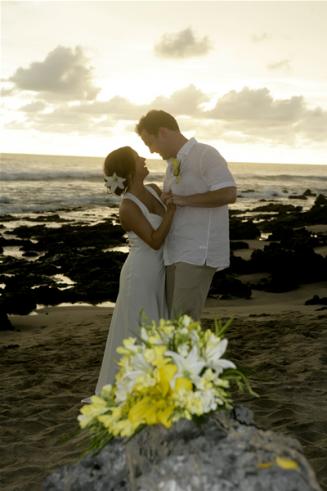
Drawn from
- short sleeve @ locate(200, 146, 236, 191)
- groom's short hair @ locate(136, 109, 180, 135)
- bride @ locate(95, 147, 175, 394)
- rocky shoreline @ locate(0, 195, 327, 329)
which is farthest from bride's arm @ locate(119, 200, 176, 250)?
rocky shoreline @ locate(0, 195, 327, 329)

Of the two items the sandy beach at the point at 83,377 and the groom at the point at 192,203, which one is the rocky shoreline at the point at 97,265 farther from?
the groom at the point at 192,203

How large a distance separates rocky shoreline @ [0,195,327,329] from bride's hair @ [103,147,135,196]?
5734 millimetres

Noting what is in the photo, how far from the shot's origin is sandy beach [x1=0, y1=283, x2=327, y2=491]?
16.2 feet

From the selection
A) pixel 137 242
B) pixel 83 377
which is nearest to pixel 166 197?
pixel 137 242

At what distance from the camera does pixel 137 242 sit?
5.18 meters

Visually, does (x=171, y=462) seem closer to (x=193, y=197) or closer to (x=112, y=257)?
(x=193, y=197)

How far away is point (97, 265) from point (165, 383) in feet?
46.6

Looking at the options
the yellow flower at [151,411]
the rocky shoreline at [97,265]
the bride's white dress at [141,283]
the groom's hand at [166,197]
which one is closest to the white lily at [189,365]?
the yellow flower at [151,411]

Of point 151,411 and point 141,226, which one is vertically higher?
point 141,226

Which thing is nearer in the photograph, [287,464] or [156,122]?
[287,464]

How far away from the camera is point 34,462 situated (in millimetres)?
4805

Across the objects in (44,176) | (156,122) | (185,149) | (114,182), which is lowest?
(114,182)

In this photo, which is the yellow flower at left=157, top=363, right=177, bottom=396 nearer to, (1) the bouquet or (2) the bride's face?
(1) the bouquet

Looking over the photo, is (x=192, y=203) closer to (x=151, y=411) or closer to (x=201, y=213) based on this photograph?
(x=201, y=213)
